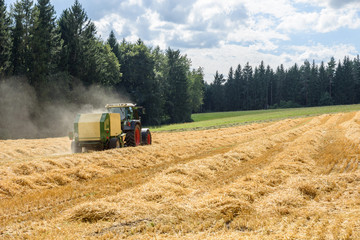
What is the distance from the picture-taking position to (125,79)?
2015 inches

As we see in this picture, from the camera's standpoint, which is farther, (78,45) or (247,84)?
(247,84)

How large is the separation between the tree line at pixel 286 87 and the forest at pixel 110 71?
307 millimetres

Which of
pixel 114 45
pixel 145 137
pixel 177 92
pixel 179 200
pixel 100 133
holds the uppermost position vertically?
pixel 114 45

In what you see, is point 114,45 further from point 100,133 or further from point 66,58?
point 100,133

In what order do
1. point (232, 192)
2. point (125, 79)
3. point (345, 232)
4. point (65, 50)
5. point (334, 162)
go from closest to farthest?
point (345, 232)
point (232, 192)
point (334, 162)
point (65, 50)
point (125, 79)

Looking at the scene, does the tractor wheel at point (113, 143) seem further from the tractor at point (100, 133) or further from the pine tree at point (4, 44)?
the pine tree at point (4, 44)

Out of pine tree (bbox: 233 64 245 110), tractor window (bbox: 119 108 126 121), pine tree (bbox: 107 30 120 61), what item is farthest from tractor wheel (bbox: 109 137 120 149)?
pine tree (bbox: 233 64 245 110)

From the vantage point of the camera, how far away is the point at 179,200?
6.90 meters

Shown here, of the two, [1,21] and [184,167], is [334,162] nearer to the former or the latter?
[184,167]

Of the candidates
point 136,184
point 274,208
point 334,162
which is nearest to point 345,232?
point 274,208

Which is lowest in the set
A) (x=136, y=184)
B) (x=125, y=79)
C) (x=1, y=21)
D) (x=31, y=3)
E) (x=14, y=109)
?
(x=136, y=184)

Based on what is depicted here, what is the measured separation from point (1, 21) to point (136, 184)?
2762 centimetres

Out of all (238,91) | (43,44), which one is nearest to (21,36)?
(43,44)

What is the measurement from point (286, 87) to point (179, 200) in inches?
4124
